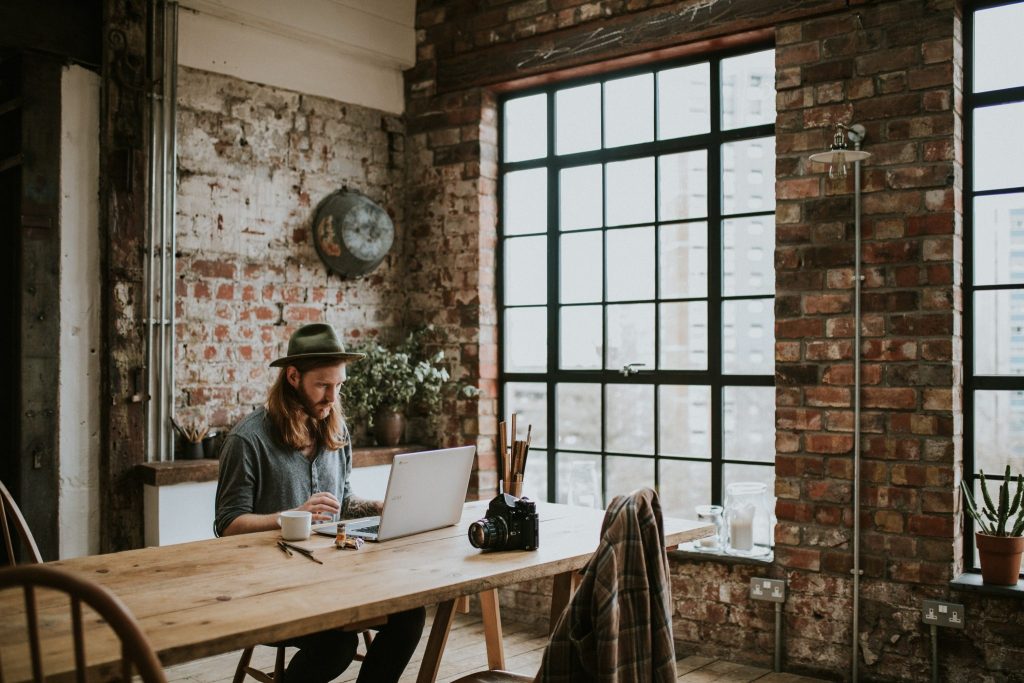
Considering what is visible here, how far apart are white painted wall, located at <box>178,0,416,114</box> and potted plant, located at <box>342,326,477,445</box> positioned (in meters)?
1.39

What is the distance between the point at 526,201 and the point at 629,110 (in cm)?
77

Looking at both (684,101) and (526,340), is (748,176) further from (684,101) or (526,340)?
(526,340)

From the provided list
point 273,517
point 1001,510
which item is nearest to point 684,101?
point 1001,510

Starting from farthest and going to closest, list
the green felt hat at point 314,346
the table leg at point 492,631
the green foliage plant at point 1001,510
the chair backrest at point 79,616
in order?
the green foliage plant at point 1001,510
the green felt hat at point 314,346
the table leg at point 492,631
the chair backrest at point 79,616

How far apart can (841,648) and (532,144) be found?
9.55 ft

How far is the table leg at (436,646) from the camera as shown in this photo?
107 inches

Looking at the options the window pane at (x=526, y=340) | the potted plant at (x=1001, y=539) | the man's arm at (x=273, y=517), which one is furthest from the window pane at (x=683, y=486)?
the man's arm at (x=273, y=517)

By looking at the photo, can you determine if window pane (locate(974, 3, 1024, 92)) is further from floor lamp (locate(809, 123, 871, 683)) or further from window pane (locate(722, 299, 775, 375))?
window pane (locate(722, 299, 775, 375))

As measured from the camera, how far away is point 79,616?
4.92 ft

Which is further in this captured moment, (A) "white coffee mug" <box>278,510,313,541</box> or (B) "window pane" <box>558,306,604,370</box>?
(B) "window pane" <box>558,306,604,370</box>

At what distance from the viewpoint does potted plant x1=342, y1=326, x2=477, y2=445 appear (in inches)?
183

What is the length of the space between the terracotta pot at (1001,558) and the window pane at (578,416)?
1.83 metres

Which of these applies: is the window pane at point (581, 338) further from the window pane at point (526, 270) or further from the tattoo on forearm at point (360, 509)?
the tattoo on forearm at point (360, 509)

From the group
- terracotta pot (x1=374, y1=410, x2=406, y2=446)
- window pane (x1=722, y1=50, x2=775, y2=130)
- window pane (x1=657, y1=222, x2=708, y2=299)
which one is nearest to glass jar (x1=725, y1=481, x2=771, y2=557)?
window pane (x1=657, y1=222, x2=708, y2=299)
